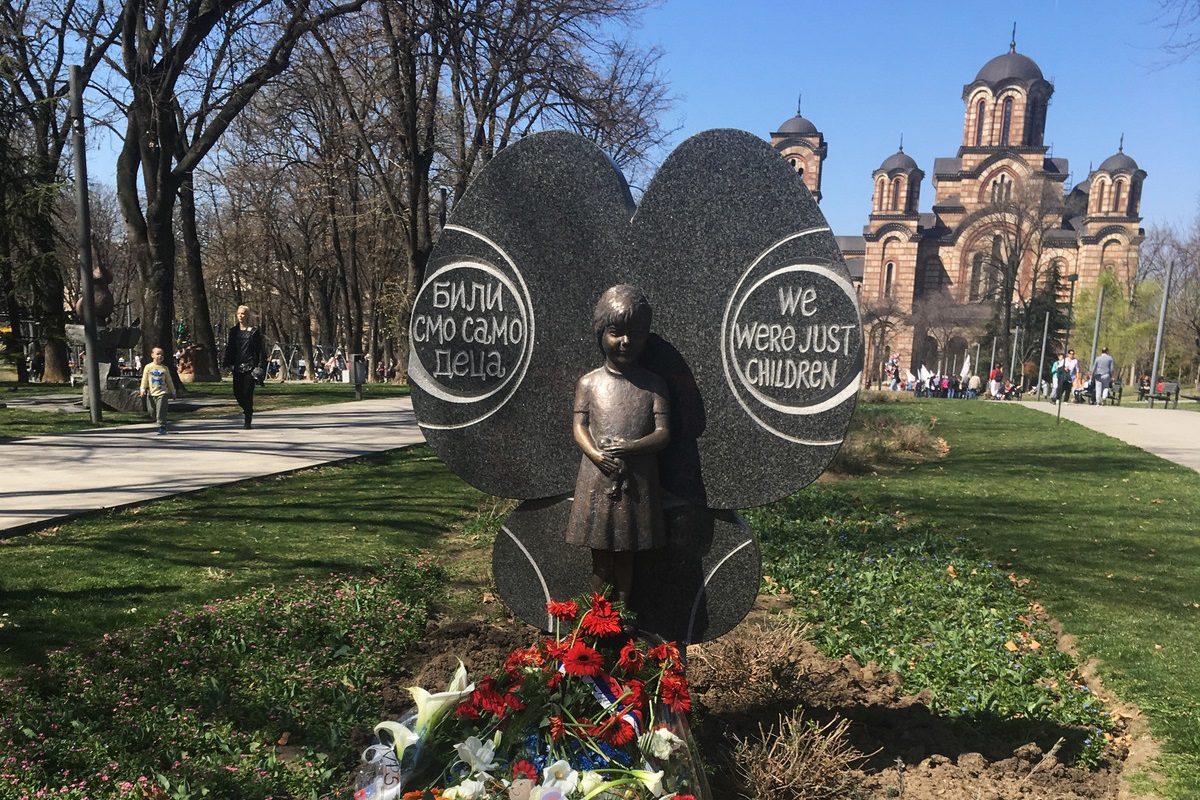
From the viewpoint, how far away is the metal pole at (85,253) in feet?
42.2

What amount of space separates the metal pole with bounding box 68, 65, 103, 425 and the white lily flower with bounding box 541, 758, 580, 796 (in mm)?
12966

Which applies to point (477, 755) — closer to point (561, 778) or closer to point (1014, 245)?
point (561, 778)

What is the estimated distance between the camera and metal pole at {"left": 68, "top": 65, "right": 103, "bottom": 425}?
1288 centimetres

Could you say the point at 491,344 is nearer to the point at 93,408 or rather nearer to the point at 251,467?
the point at 251,467

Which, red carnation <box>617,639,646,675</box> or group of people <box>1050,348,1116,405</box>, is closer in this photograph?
red carnation <box>617,639,646,675</box>

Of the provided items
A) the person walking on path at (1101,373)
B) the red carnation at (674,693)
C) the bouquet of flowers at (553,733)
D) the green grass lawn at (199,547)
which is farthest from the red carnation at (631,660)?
the person walking on path at (1101,373)

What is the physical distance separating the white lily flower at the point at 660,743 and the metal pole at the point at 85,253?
42.4 feet

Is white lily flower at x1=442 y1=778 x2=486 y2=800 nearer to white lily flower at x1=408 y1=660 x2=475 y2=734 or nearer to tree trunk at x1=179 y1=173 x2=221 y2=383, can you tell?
white lily flower at x1=408 y1=660 x2=475 y2=734

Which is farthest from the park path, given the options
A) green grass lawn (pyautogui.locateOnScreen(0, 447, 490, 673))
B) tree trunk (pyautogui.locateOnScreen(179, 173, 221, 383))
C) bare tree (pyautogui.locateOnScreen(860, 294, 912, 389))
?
bare tree (pyautogui.locateOnScreen(860, 294, 912, 389))

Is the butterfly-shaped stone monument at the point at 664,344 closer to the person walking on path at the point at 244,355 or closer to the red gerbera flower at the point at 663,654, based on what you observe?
the red gerbera flower at the point at 663,654

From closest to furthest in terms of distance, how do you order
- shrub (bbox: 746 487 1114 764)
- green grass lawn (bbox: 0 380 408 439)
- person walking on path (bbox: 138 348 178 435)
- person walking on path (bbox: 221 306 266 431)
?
shrub (bbox: 746 487 1114 764)
person walking on path (bbox: 221 306 266 431)
person walking on path (bbox: 138 348 178 435)
green grass lawn (bbox: 0 380 408 439)

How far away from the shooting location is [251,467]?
9.51 meters

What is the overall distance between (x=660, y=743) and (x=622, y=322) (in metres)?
1.62

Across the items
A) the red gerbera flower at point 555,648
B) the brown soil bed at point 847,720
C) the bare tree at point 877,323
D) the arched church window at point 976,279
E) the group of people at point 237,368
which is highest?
the arched church window at point 976,279
